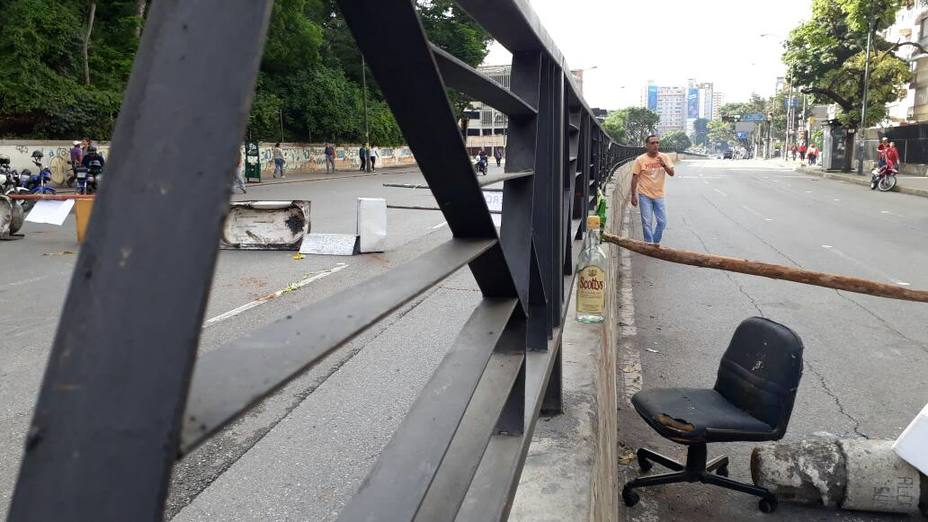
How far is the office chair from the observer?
404cm

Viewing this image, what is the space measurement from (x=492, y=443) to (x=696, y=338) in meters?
5.50

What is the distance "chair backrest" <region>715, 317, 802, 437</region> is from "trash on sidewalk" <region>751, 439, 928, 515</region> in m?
0.20

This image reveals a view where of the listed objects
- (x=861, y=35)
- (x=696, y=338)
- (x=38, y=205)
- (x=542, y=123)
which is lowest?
(x=696, y=338)

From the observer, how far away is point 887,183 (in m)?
26.1

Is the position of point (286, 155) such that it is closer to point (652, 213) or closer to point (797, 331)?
point (652, 213)

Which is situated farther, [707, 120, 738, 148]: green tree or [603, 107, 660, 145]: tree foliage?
[707, 120, 738, 148]: green tree

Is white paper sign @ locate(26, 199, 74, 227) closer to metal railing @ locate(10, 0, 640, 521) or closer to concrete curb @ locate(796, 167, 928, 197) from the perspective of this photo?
metal railing @ locate(10, 0, 640, 521)

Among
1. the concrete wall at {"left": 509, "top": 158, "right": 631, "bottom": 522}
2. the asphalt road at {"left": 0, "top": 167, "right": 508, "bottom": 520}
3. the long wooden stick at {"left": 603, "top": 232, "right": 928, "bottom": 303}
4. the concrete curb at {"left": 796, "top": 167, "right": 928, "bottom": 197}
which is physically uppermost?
the long wooden stick at {"left": 603, "top": 232, "right": 928, "bottom": 303}

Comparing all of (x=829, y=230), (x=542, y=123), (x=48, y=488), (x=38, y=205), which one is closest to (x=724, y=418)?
(x=542, y=123)

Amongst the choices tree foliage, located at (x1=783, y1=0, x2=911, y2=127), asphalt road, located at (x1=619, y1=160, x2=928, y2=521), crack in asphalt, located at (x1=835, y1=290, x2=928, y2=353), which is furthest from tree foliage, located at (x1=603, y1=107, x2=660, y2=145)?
crack in asphalt, located at (x1=835, y1=290, x2=928, y2=353)

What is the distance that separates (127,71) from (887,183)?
2976 centimetres

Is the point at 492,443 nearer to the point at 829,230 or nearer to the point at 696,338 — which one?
the point at 696,338

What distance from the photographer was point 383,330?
6336mm

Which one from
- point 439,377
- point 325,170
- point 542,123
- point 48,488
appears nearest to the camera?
point 48,488
